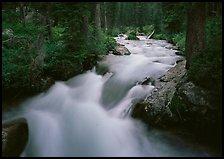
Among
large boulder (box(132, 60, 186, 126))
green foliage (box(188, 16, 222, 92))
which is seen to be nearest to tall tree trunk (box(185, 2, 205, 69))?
green foliage (box(188, 16, 222, 92))

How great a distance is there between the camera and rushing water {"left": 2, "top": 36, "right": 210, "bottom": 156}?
7539 mm

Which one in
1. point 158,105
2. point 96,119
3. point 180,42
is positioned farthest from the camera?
point 180,42

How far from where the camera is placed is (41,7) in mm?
10898

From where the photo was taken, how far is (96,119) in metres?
8.80

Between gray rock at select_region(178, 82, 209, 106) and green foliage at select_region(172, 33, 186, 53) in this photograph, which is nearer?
gray rock at select_region(178, 82, 209, 106)

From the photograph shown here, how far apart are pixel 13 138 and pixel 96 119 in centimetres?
250

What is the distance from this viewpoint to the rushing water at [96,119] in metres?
7.54

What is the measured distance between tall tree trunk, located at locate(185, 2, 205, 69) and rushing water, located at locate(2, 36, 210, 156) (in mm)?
1952

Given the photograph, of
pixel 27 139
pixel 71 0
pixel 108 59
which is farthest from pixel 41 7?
pixel 27 139

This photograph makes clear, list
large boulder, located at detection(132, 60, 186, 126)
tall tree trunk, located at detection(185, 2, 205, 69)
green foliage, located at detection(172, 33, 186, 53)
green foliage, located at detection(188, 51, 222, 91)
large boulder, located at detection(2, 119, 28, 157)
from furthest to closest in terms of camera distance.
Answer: green foliage, located at detection(172, 33, 186, 53) < tall tree trunk, located at detection(185, 2, 205, 69) < large boulder, located at detection(132, 60, 186, 126) < large boulder, located at detection(2, 119, 28, 157) < green foliage, located at detection(188, 51, 222, 91)

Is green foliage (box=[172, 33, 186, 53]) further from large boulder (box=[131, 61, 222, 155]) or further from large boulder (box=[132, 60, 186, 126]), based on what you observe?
large boulder (box=[131, 61, 222, 155])

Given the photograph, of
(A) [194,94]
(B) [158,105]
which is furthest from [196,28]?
(B) [158,105]

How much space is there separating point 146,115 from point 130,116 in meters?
0.52

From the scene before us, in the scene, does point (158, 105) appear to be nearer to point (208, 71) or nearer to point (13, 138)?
point (208, 71)
